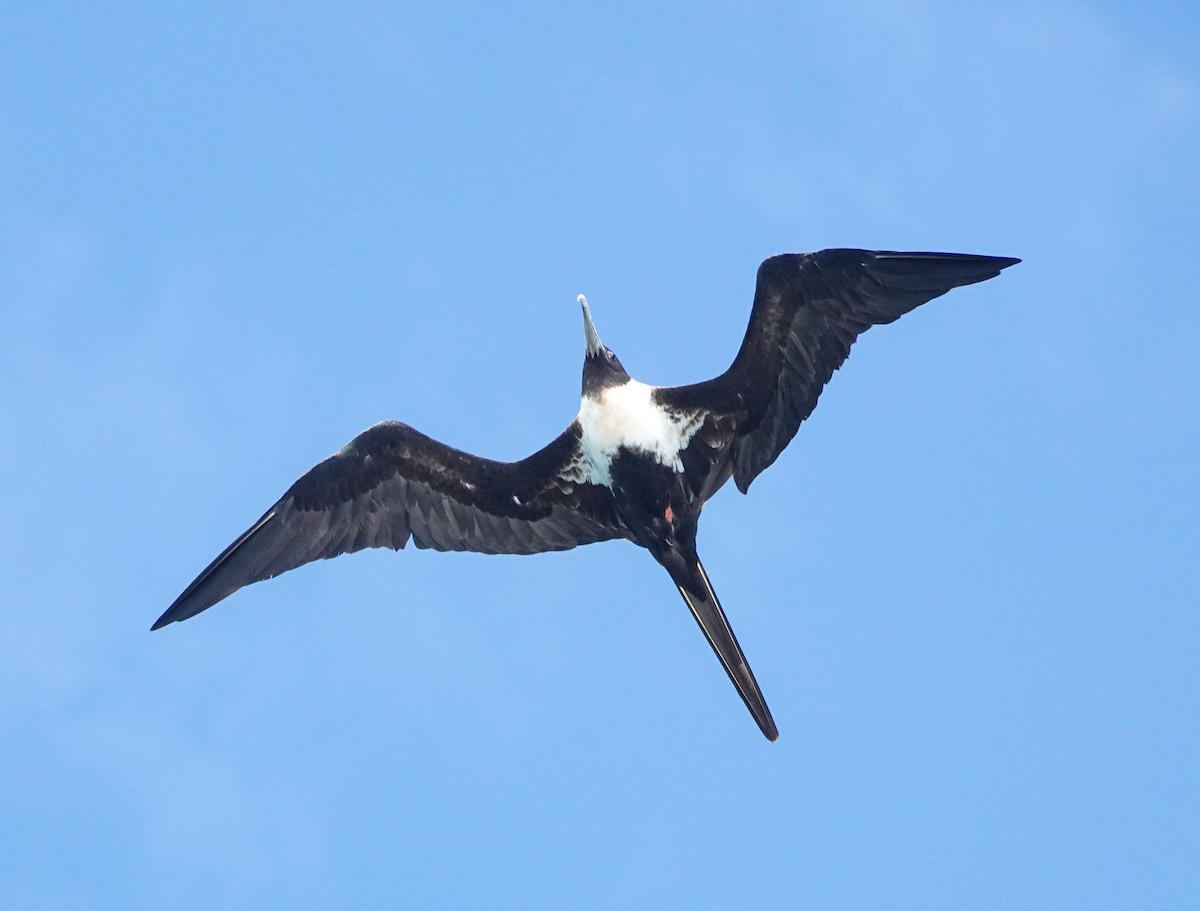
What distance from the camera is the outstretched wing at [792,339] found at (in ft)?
35.2

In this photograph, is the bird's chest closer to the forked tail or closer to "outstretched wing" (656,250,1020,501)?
"outstretched wing" (656,250,1020,501)

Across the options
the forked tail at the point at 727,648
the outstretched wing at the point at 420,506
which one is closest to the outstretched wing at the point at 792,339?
the forked tail at the point at 727,648

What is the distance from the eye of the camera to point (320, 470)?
11.3m

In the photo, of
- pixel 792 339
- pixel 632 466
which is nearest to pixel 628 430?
pixel 632 466

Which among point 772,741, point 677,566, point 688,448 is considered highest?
point 688,448

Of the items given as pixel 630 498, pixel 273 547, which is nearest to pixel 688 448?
pixel 630 498

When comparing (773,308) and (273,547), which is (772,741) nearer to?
(773,308)

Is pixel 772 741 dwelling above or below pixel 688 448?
below

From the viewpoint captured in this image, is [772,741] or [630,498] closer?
[772,741]

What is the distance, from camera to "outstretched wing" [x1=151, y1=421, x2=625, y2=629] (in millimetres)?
11258

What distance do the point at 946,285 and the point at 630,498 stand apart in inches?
103

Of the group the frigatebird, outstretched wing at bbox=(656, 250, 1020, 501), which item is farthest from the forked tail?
outstretched wing at bbox=(656, 250, 1020, 501)

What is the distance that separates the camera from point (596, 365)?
11227 millimetres

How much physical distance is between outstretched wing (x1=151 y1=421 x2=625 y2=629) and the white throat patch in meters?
0.26
